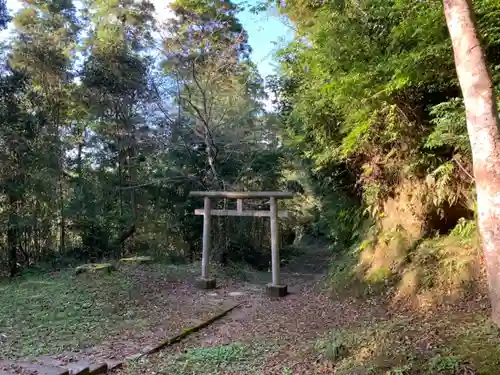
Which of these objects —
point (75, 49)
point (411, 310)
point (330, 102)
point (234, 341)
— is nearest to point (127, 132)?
point (75, 49)

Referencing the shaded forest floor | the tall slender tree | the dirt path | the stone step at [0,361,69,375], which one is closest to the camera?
the shaded forest floor

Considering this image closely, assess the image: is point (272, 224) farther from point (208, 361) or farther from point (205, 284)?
point (208, 361)

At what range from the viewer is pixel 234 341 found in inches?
198

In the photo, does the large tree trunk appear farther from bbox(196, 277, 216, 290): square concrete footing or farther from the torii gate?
bbox(196, 277, 216, 290): square concrete footing

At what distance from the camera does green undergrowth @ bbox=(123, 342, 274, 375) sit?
13.0 ft

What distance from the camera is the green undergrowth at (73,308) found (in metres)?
5.04

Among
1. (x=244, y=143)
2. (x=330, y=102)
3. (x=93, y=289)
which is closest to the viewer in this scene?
(x=330, y=102)

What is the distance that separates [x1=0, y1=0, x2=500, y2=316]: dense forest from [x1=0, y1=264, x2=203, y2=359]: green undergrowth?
131 inches

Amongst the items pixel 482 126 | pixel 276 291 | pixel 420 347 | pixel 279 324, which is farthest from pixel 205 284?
pixel 482 126

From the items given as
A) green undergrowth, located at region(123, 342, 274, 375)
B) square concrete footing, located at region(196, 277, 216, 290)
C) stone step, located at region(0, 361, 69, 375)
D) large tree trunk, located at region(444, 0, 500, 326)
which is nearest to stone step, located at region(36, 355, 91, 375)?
stone step, located at region(0, 361, 69, 375)

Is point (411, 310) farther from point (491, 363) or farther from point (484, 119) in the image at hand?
point (484, 119)

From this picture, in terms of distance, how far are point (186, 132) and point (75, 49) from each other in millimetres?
4699

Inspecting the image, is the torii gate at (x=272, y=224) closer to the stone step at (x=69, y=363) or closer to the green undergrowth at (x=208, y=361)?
the green undergrowth at (x=208, y=361)

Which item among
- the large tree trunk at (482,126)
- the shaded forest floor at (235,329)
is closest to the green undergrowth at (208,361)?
the shaded forest floor at (235,329)
